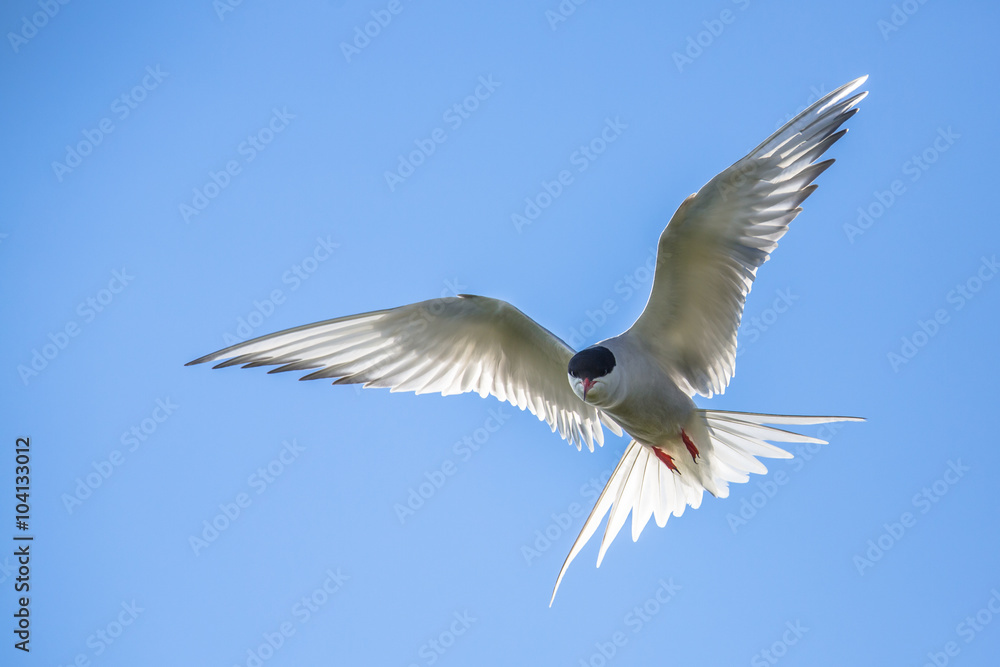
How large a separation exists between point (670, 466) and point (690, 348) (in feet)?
2.65

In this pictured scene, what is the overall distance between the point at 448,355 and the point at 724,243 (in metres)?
1.99

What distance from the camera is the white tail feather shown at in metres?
5.23

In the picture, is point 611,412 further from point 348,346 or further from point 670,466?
point 348,346

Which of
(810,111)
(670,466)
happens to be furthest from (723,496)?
(810,111)

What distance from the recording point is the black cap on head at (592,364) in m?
4.98

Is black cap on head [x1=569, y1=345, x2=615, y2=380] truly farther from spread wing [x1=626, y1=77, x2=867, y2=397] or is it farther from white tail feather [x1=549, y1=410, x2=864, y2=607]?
white tail feather [x1=549, y1=410, x2=864, y2=607]

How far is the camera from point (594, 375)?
498 centimetres

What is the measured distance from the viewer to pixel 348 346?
554cm

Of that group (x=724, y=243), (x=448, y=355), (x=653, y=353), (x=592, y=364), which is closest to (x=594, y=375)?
(x=592, y=364)

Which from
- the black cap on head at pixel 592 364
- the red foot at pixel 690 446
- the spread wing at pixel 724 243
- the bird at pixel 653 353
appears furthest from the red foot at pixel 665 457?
the black cap on head at pixel 592 364

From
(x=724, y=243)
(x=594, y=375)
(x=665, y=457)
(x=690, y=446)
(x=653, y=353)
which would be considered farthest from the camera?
(x=653, y=353)

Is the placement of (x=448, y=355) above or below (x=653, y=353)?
below

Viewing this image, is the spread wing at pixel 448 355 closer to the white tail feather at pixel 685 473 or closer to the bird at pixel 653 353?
the bird at pixel 653 353

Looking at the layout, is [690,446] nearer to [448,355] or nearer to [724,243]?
[724,243]
